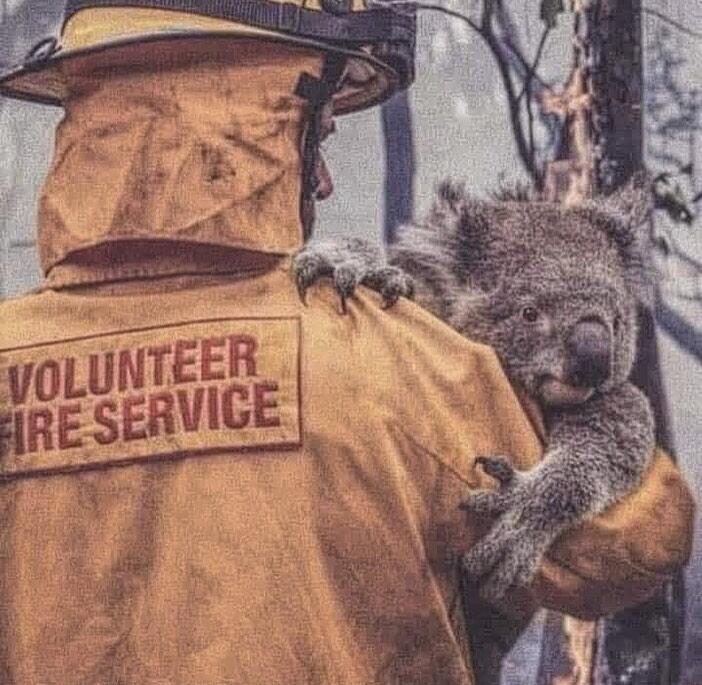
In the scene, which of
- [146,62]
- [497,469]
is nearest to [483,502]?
[497,469]

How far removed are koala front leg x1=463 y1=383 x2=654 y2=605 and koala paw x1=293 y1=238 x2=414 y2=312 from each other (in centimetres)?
23

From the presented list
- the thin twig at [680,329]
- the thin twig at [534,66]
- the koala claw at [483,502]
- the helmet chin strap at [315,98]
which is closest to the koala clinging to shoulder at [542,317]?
the koala claw at [483,502]

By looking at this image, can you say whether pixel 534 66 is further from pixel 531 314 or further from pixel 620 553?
pixel 620 553

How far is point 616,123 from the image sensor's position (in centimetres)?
279

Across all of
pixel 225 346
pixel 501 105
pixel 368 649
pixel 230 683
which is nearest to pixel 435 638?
pixel 368 649

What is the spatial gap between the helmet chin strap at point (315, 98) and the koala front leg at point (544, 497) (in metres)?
0.41

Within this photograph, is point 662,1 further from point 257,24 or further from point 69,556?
point 69,556

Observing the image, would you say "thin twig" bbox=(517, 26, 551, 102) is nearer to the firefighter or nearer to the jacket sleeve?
the firefighter

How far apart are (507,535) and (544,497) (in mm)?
63

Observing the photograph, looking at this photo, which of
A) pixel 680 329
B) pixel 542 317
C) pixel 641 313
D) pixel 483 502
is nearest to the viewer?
pixel 483 502

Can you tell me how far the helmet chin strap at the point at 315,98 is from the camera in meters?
2.32

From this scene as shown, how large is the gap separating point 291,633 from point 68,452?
34 cm

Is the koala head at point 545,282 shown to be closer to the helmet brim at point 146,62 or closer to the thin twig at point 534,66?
the helmet brim at point 146,62

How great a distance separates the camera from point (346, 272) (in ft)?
7.48
